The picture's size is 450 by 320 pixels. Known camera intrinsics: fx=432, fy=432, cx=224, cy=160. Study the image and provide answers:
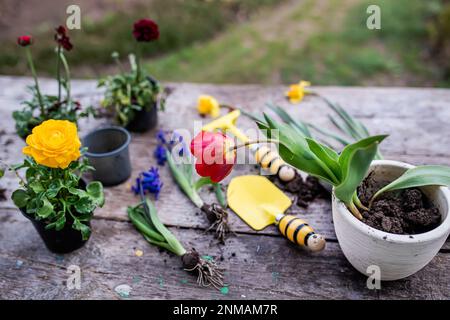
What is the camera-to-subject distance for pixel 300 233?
3.12 feet

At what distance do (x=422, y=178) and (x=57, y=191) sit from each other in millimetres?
732

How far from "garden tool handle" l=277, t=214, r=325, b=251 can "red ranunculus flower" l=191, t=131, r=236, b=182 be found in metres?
0.24

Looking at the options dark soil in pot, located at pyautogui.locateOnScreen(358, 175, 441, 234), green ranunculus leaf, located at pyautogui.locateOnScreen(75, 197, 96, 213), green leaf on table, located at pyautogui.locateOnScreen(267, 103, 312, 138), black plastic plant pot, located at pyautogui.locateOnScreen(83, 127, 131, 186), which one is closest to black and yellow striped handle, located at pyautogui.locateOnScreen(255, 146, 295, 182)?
green leaf on table, located at pyautogui.locateOnScreen(267, 103, 312, 138)

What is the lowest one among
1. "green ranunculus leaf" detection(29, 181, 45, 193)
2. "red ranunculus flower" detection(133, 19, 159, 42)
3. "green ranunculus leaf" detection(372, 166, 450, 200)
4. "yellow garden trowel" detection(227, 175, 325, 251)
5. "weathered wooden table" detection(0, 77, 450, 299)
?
"weathered wooden table" detection(0, 77, 450, 299)

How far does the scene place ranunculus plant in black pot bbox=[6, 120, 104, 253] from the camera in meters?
0.83

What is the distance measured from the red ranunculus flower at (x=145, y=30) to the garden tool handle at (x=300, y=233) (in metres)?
0.64

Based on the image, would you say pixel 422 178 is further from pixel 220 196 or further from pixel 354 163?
pixel 220 196

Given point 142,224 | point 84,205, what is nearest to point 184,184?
point 142,224

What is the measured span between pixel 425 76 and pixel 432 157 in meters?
1.51

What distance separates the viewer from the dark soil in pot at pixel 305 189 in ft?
3.61

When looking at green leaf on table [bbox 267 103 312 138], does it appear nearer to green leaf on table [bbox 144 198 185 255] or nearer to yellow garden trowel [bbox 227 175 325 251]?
yellow garden trowel [bbox 227 175 325 251]

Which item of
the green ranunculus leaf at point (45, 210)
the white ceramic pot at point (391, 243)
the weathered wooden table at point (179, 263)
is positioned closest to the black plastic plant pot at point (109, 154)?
the weathered wooden table at point (179, 263)

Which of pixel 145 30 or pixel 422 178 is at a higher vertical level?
pixel 145 30

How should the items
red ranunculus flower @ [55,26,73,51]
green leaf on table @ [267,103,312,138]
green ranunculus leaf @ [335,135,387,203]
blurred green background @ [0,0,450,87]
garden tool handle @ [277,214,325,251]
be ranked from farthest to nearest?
blurred green background @ [0,0,450,87], green leaf on table @ [267,103,312,138], red ranunculus flower @ [55,26,73,51], garden tool handle @ [277,214,325,251], green ranunculus leaf @ [335,135,387,203]
